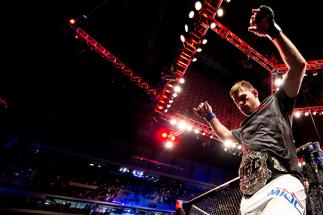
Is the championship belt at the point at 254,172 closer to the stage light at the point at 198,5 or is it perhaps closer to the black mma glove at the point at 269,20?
the black mma glove at the point at 269,20

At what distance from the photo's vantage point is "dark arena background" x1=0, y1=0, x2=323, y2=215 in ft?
18.9

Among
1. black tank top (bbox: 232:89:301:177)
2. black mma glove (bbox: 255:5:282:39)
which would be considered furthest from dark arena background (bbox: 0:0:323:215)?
black mma glove (bbox: 255:5:282:39)

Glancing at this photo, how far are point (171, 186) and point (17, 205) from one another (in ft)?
29.2

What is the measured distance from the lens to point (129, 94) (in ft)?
34.6

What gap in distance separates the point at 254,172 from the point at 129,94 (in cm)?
948

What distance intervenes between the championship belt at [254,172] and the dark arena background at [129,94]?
40cm

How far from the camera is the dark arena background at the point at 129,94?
227 inches

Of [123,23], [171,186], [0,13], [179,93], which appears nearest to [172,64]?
[179,93]

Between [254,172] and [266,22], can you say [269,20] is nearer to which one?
[266,22]

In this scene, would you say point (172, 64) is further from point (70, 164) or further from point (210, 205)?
point (70, 164)

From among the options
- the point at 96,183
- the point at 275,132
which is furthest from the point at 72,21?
the point at 96,183

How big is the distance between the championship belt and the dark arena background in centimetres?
40

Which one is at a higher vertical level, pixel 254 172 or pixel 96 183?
pixel 96 183

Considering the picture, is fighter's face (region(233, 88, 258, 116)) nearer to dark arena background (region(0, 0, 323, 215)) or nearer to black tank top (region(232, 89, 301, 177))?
black tank top (region(232, 89, 301, 177))
